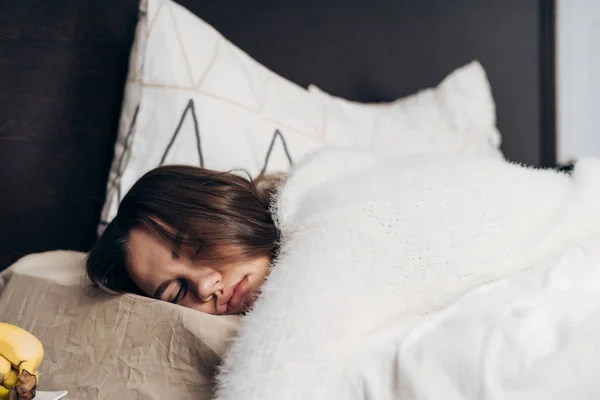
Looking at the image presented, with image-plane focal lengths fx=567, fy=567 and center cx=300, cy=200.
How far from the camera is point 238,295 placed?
0.87m

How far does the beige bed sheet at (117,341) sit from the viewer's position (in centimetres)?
68

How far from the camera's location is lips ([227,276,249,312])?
2.84ft

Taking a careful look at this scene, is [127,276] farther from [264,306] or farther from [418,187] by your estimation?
[418,187]

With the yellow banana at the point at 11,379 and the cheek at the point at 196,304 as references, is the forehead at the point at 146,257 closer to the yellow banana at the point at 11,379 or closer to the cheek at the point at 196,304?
the cheek at the point at 196,304

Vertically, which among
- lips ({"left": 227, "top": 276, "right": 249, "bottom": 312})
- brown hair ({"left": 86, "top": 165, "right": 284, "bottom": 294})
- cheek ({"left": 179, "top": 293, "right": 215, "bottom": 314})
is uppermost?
brown hair ({"left": 86, "top": 165, "right": 284, "bottom": 294})

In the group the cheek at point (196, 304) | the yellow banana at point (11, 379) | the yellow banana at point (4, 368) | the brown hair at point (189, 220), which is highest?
the brown hair at point (189, 220)

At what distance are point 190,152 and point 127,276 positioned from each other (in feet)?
1.01

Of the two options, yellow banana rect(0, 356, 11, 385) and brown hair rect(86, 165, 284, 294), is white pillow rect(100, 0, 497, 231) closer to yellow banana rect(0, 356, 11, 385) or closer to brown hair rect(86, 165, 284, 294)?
brown hair rect(86, 165, 284, 294)

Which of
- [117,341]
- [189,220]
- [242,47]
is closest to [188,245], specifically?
[189,220]

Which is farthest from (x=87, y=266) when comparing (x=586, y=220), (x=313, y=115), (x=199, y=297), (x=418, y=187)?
(x=586, y=220)

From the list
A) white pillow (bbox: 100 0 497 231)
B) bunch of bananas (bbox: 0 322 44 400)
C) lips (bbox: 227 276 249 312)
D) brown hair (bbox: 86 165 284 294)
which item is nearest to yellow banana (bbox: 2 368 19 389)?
bunch of bananas (bbox: 0 322 44 400)

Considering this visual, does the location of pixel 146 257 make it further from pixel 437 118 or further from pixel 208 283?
pixel 437 118

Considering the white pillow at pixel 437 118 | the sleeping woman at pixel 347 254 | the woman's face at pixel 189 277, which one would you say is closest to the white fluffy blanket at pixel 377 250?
the sleeping woman at pixel 347 254

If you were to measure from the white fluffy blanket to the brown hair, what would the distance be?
0.22ft
